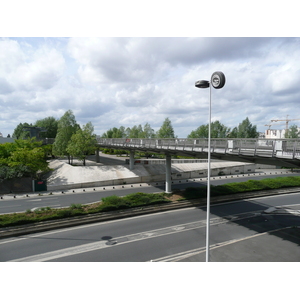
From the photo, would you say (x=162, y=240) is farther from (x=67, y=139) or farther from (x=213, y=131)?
(x=213, y=131)

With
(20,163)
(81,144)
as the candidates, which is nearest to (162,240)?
(20,163)

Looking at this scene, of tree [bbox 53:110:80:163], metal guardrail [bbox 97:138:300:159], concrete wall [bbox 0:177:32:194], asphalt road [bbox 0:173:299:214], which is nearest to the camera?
metal guardrail [bbox 97:138:300:159]

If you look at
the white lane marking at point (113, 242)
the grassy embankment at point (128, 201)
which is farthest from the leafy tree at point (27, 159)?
the white lane marking at point (113, 242)

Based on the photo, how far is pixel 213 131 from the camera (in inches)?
2950

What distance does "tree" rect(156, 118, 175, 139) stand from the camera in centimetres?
6322

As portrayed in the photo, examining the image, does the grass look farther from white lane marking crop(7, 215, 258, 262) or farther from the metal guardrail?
white lane marking crop(7, 215, 258, 262)

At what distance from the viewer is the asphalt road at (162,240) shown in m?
12.8

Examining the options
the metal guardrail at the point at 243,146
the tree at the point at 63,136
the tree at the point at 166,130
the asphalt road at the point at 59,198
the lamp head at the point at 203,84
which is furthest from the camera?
the tree at the point at 166,130

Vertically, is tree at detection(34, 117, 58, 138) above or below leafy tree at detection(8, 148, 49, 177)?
above

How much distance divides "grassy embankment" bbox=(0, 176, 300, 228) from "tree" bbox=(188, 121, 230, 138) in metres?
38.0

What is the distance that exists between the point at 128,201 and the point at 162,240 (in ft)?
26.2

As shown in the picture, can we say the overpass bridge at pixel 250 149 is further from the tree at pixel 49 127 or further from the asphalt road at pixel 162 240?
the tree at pixel 49 127

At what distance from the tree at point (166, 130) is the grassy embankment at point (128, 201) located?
115ft

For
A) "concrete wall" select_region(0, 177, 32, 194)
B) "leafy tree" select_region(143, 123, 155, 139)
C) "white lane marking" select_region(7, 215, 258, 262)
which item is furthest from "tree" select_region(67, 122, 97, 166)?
"white lane marking" select_region(7, 215, 258, 262)
